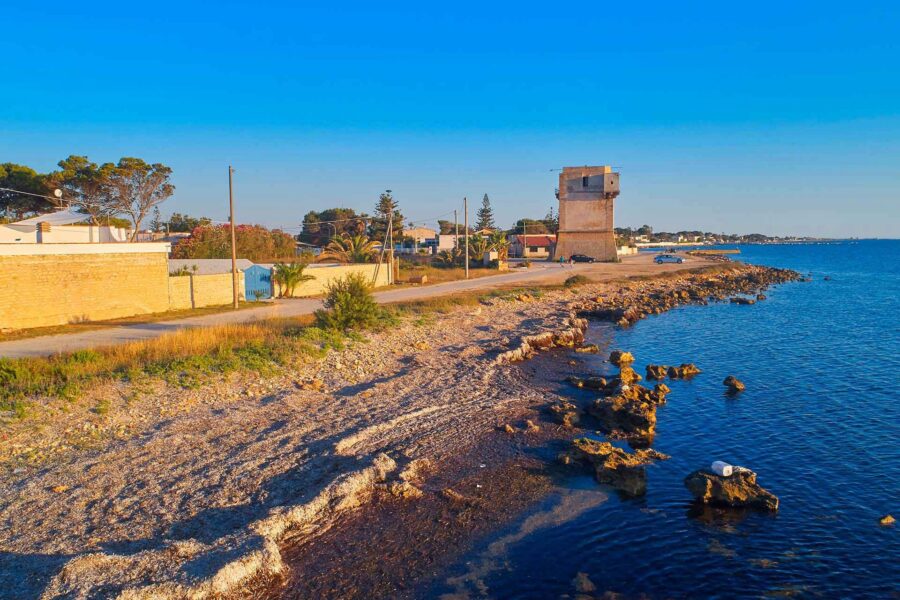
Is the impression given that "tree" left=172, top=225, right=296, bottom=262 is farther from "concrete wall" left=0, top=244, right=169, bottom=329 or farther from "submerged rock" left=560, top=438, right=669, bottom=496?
"submerged rock" left=560, top=438, right=669, bottom=496

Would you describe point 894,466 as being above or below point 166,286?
below

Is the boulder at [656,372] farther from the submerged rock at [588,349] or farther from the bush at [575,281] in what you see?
the bush at [575,281]

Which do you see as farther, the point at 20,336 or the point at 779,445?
the point at 20,336

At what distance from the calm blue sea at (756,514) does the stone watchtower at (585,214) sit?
63.9 meters

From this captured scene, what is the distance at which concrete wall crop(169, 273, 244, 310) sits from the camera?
29875 millimetres

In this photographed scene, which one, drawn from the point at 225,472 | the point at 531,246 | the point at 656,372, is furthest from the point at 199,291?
the point at 531,246

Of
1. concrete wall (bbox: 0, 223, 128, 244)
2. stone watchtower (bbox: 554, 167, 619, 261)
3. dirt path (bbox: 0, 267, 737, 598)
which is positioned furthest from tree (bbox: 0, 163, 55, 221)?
stone watchtower (bbox: 554, 167, 619, 261)

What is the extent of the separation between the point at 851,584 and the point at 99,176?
172 feet

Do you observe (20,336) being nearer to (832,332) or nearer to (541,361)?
(541,361)

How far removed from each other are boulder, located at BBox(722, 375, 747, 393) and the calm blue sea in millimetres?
264

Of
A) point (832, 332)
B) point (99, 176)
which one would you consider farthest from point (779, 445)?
point (99, 176)

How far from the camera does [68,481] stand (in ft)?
34.3

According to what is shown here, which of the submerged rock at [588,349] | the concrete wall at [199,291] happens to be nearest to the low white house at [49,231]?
the concrete wall at [199,291]

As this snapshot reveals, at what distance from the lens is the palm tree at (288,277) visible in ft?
120
